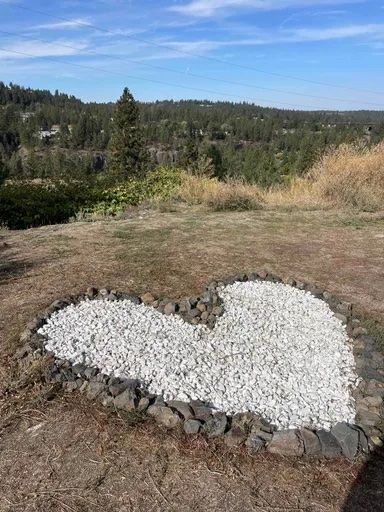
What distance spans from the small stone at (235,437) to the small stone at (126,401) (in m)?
0.55

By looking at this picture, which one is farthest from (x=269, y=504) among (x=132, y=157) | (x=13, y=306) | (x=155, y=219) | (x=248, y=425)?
(x=132, y=157)

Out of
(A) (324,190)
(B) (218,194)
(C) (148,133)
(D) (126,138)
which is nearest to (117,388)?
(B) (218,194)

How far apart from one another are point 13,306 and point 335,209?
6341 mm

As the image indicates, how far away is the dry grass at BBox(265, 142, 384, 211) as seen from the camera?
8180 millimetres

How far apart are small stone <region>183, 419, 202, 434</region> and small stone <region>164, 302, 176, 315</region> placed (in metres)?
1.41

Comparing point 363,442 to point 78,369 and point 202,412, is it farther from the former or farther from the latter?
point 78,369

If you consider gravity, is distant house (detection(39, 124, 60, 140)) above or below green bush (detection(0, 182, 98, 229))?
below

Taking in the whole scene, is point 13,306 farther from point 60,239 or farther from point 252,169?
point 252,169

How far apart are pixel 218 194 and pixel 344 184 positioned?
2.55 meters

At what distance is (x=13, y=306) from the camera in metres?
3.60

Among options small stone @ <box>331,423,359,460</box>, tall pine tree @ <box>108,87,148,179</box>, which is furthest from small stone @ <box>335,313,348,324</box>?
tall pine tree @ <box>108,87,148,179</box>

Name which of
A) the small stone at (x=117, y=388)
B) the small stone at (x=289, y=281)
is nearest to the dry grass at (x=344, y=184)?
the small stone at (x=289, y=281)

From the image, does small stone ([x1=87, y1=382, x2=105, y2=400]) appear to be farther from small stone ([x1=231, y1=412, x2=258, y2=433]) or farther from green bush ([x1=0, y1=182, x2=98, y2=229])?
green bush ([x1=0, y1=182, x2=98, y2=229])

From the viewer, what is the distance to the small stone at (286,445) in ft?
6.94
